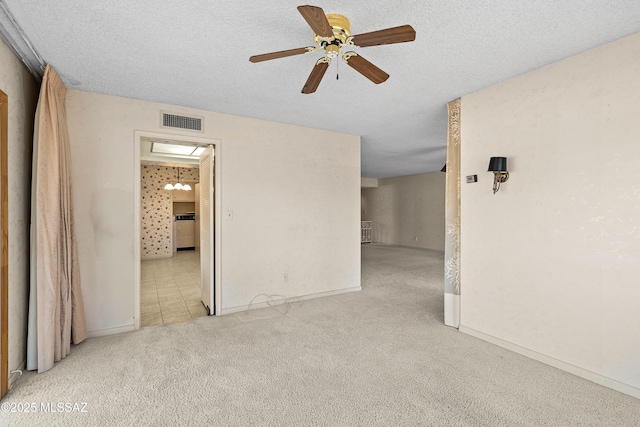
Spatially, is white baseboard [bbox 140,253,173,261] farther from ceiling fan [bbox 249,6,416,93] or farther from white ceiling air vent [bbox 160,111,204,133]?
ceiling fan [bbox 249,6,416,93]

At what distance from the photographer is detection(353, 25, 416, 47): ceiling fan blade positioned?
1.65m

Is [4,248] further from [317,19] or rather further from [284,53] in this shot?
[317,19]

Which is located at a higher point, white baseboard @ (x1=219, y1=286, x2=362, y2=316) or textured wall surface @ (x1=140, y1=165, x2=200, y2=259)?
textured wall surface @ (x1=140, y1=165, x2=200, y2=259)

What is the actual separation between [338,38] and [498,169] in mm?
1905

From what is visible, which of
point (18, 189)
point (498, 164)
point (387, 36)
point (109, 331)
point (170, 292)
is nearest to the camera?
point (387, 36)

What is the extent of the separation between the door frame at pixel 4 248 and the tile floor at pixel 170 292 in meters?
1.39

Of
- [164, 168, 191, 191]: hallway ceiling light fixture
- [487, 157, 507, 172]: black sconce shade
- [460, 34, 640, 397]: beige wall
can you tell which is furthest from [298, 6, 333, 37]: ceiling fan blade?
[164, 168, 191, 191]: hallway ceiling light fixture

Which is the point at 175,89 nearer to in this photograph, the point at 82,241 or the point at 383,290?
the point at 82,241

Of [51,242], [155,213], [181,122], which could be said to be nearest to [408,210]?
[155,213]

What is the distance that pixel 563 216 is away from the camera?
248 centimetres

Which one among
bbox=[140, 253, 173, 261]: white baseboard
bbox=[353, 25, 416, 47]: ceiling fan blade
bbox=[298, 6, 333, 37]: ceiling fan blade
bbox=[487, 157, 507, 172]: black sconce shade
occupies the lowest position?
bbox=[140, 253, 173, 261]: white baseboard

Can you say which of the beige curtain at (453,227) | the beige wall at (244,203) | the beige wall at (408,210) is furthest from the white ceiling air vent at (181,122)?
the beige wall at (408,210)

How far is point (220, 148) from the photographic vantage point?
12.4ft

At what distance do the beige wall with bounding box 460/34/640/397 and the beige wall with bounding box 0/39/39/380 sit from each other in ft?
13.1
